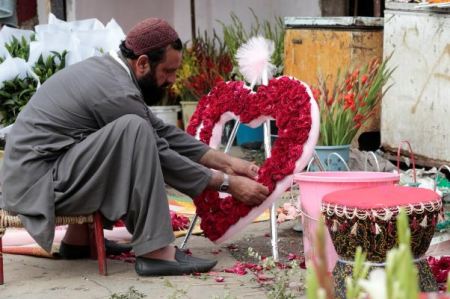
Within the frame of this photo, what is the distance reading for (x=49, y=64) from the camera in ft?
20.3

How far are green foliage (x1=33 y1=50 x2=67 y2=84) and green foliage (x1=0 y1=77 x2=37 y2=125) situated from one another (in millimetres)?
72

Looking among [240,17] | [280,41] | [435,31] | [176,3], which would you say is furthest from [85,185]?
[176,3]

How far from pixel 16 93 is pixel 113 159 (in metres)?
2.01

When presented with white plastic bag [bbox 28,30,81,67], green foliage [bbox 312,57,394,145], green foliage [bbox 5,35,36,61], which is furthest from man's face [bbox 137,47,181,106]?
green foliage [bbox 5,35,36,61]

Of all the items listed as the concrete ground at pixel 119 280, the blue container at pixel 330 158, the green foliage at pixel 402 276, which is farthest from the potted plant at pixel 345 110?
the green foliage at pixel 402 276

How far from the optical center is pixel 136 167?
169 inches

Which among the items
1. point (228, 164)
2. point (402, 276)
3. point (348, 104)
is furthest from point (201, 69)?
point (402, 276)

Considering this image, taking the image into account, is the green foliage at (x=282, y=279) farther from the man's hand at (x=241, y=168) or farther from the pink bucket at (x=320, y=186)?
the man's hand at (x=241, y=168)

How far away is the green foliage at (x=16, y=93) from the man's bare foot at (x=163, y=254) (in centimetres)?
202

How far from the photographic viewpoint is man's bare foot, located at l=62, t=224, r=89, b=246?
4918mm

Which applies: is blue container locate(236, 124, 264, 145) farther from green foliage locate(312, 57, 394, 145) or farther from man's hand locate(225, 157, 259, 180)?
man's hand locate(225, 157, 259, 180)

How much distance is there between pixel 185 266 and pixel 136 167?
1.82 feet

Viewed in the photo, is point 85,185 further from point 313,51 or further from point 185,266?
point 313,51

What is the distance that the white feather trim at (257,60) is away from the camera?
4.64 metres
